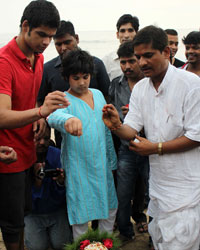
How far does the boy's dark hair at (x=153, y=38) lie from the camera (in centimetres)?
233

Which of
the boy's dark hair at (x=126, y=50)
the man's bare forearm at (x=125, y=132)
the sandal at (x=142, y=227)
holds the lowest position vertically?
the sandal at (x=142, y=227)

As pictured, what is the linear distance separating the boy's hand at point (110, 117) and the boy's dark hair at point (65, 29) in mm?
1433

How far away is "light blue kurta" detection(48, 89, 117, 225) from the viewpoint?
279 centimetres

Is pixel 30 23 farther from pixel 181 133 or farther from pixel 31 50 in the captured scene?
pixel 181 133

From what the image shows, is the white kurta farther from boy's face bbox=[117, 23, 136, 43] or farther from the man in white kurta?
boy's face bbox=[117, 23, 136, 43]

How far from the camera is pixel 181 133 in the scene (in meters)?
2.38

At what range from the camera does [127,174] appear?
3.23 metres

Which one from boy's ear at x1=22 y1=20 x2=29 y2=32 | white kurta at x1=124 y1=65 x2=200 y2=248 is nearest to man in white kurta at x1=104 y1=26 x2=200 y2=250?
white kurta at x1=124 y1=65 x2=200 y2=248

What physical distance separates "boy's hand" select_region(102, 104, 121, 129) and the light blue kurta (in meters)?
0.43

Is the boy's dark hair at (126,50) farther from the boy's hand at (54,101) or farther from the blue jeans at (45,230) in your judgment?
the blue jeans at (45,230)

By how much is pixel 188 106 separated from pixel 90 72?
96 centimetres

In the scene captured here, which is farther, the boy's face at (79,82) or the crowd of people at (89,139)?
the boy's face at (79,82)

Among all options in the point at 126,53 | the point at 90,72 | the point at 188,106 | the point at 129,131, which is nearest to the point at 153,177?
the point at 129,131

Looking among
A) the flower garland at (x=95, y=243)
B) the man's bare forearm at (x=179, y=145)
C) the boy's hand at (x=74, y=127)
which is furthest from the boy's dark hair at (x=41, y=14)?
the flower garland at (x=95, y=243)
